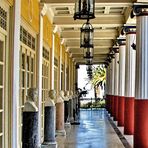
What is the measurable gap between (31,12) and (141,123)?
12.2ft

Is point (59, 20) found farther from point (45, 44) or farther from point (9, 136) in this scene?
point (9, 136)

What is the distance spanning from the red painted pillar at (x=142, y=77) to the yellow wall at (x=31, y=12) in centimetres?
231

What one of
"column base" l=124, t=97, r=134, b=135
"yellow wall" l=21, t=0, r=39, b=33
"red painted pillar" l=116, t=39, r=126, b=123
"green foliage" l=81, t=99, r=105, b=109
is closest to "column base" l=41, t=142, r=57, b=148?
"yellow wall" l=21, t=0, r=39, b=33

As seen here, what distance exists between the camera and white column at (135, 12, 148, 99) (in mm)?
10031

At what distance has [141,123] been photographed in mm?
10156

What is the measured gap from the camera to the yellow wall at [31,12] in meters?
7.55

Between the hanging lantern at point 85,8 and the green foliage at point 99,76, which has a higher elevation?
the hanging lantern at point 85,8

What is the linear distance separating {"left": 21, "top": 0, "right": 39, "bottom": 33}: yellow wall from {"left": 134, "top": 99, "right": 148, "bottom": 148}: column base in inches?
115

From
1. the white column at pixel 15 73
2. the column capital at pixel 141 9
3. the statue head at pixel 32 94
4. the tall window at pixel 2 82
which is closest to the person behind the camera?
the statue head at pixel 32 94

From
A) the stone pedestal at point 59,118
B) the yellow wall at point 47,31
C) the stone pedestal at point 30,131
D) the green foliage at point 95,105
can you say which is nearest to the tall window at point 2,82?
the stone pedestal at point 30,131

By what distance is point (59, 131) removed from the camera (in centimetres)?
1184

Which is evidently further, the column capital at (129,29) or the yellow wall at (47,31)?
the column capital at (129,29)

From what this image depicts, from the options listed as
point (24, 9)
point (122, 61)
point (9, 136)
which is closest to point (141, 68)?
point (24, 9)

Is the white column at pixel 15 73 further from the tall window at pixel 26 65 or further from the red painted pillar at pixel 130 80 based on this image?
the red painted pillar at pixel 130 80
